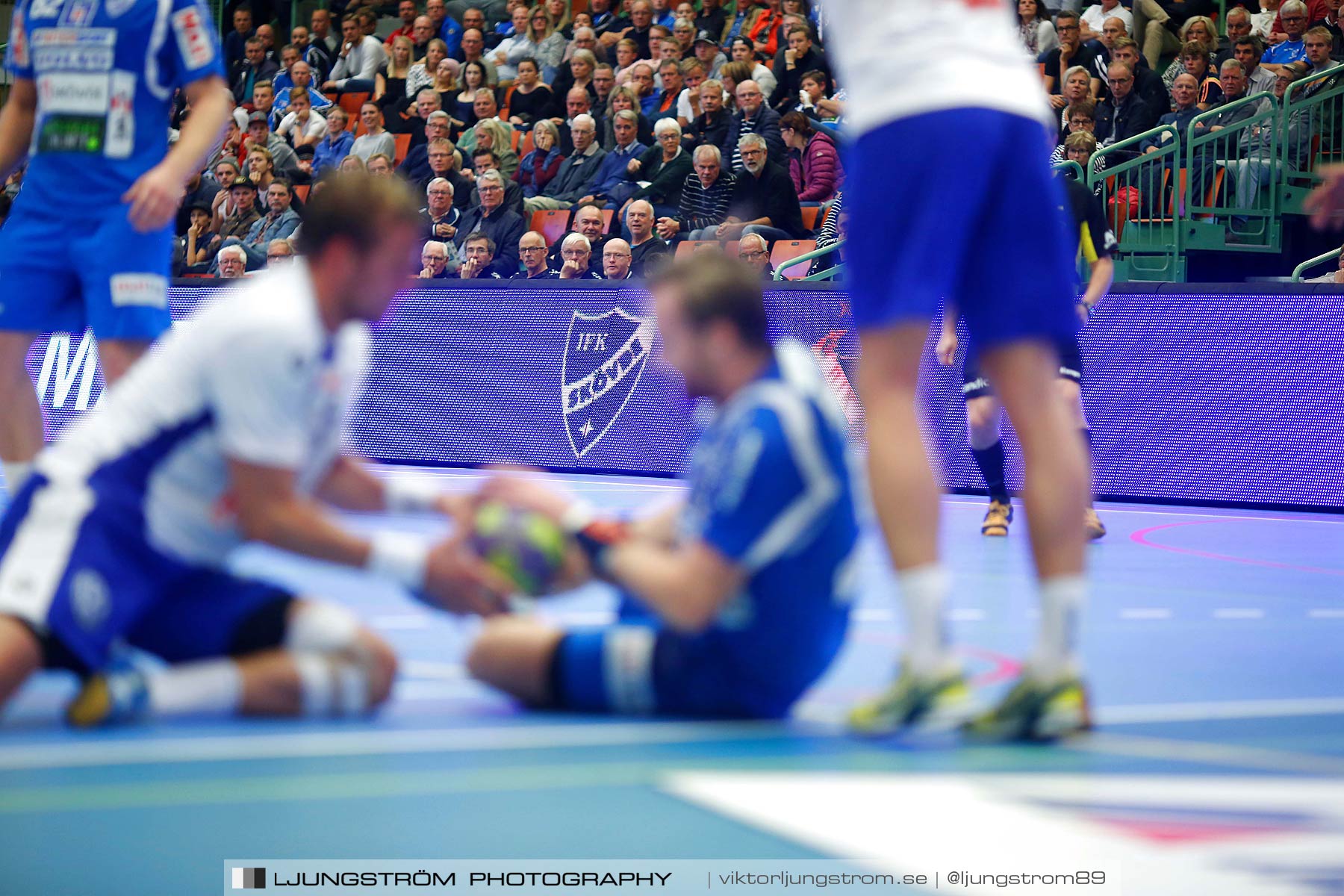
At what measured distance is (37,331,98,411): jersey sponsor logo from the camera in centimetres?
1110

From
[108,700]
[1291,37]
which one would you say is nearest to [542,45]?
[1291,37]

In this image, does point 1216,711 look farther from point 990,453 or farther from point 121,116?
point 990,453

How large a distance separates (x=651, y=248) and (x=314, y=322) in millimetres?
8647

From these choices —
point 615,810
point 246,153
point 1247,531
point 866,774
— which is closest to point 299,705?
point 615,810

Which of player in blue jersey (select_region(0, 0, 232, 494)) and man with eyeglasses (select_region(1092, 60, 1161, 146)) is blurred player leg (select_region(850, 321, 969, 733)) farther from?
man with eyeglasses (select_region(1092, 60, 1161, 146))

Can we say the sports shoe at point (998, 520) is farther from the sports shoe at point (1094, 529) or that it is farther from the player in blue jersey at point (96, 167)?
the player in blue jersey at point (96, 167)

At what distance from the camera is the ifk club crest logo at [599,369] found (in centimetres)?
954

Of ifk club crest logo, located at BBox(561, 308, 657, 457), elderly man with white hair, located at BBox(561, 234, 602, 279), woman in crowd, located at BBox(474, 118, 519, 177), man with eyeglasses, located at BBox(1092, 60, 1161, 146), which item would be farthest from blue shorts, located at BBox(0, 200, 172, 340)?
woman in crowd, located at BBox(474, 118, 519, 177)

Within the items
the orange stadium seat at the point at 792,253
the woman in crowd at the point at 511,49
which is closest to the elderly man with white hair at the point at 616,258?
the orange stadium seat at the point at 792,253

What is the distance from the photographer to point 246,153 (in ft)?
55.2

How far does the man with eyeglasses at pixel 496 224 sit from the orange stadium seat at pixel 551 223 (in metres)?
0.13

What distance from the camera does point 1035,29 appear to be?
12.4 metres

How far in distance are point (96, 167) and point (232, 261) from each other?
9016mm

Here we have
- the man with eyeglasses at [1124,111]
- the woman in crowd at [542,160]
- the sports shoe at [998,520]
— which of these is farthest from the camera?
the woman in crowd at [542,160]
